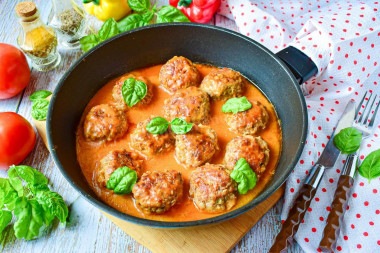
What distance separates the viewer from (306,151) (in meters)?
3.20

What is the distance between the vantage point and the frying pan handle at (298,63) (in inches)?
128

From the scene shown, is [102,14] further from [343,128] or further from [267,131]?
[343,128]

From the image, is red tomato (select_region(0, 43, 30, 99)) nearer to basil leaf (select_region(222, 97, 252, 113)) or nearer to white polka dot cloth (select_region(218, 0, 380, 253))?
basil leaf (select_region(222, 97, 252, 113))

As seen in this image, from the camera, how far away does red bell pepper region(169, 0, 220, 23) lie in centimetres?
397

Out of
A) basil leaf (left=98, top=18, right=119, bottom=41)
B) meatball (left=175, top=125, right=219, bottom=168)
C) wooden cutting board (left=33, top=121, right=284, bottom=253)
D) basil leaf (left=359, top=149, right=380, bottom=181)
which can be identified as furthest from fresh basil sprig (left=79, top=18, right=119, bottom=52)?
basil leaf (left=359, top=149, right=380, bottom=181)

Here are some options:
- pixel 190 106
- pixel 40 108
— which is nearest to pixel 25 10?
pixel 40 108

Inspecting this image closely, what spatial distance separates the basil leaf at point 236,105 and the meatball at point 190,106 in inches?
6.4

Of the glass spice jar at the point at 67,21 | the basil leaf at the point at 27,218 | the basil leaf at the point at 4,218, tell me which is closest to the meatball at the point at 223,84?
the glass spice jar at the point at 67,21

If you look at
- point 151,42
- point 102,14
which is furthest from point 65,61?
point 151,42

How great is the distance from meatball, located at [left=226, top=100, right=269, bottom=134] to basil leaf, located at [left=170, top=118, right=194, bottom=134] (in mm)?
417

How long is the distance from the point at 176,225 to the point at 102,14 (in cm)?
270

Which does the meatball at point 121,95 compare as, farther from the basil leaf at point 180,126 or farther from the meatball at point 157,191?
the meatball at point 157,191

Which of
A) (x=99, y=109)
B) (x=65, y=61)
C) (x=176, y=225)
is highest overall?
(x=176, y=225)

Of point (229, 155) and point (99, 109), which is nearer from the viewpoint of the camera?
point (229, 155)
